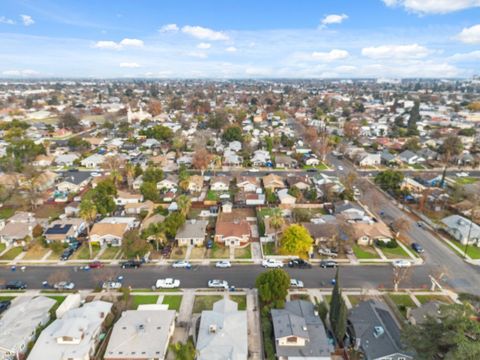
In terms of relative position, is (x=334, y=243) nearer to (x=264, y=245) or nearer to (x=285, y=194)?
(x=264, y=245)

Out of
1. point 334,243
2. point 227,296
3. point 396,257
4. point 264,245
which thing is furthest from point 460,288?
point 227,296

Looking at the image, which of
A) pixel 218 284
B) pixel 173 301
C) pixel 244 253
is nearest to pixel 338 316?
pixel 218 284

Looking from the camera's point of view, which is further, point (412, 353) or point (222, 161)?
point (222, 161)

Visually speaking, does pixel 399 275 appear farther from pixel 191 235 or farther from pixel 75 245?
pixel 75 245

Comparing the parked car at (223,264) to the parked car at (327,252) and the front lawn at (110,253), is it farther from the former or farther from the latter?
the front lawn at (110,253)

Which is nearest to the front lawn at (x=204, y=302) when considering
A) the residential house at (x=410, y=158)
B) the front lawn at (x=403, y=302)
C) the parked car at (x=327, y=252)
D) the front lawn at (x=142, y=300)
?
the front lawn at (x=142, y=300)

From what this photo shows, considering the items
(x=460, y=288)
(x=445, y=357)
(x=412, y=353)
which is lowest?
(x=460, y=288)
